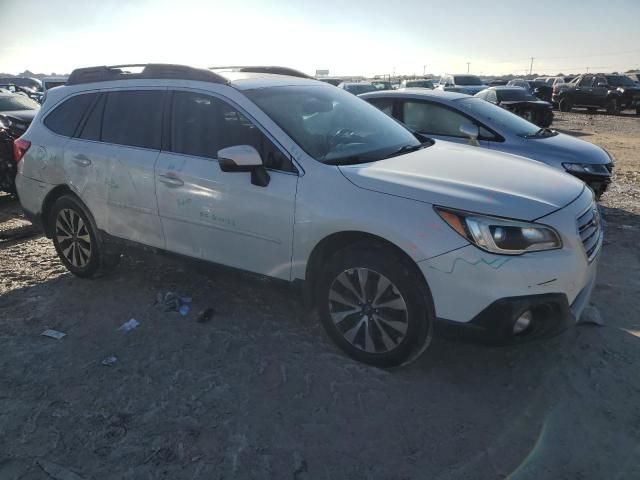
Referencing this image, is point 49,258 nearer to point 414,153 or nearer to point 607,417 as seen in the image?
point 414,153

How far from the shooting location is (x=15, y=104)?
10719mm

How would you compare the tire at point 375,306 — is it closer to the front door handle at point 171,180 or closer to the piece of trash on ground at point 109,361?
the front door handle at point 171,180

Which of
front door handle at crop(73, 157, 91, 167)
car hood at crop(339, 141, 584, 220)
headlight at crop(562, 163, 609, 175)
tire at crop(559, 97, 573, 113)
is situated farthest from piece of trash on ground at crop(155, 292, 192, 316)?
tire at crop(559, 97, 573, 113)

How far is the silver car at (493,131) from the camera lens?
19.8ft

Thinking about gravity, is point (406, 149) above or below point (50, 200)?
above

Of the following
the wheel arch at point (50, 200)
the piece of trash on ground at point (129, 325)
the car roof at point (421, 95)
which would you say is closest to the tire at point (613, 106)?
the car roof at point (421, 95)

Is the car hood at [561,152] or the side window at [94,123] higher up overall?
the side window at [94,123]

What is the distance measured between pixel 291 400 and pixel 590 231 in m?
2.07

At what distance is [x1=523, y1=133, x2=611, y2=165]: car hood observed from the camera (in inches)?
238

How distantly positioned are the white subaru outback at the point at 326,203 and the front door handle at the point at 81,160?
0.9 inches

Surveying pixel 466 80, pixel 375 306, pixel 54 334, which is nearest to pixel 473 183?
pixel 375 306

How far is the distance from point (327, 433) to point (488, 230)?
4.53 feet

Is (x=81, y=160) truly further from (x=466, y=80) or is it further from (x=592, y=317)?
(x=466, y=80)

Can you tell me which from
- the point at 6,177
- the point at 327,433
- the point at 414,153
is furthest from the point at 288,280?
the point at 6,177
